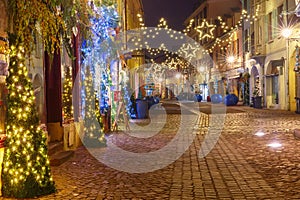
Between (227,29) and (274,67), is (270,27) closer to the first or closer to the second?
(274,67)

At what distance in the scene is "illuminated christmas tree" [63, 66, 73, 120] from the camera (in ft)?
38.7

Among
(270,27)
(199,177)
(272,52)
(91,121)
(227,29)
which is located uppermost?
(227,29)

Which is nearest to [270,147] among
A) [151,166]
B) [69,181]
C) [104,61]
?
[151,166]

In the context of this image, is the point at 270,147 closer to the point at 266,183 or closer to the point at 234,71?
the point at 266,183

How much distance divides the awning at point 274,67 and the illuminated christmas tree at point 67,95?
18.5 meters

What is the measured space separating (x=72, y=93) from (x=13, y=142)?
6.02 m

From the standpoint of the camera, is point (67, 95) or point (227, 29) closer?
point (67, 95)

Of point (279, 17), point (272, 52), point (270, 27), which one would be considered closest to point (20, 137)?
point (279, 17)

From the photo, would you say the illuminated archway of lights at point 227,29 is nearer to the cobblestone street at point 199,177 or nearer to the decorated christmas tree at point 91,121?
the decorated christmas tree at point 91,121

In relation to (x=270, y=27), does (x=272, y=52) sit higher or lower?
lower

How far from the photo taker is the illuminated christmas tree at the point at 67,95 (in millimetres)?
11789

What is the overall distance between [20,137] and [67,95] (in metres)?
5.71

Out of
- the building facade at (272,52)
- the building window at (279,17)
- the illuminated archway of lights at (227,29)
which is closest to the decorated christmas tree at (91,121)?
the building facade at (272,52)

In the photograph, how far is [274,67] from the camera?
2923cm
